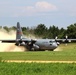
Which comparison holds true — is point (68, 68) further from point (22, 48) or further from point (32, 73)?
point (22, 48)

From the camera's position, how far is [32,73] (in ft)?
78.5

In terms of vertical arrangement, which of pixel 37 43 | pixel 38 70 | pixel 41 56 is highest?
pixel 37 43

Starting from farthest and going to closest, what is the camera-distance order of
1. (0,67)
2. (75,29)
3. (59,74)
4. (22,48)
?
(75,29) → (22,48) → (0,67) → (59,74)

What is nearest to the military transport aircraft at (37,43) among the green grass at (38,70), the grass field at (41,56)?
the grass field at (41,56)

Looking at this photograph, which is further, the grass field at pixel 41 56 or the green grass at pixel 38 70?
the grass field at pixel 41 56

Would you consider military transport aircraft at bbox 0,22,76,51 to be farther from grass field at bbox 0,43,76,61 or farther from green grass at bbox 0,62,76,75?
green grass at bbox 0,62,76,75

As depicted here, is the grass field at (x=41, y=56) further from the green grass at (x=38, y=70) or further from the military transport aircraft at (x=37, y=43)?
the military transport aircraft at (x=37, y=43)

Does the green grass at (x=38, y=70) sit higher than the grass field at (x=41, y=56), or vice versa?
the green grass at (x=38, y=70)

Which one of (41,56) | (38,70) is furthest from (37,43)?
(38,70)

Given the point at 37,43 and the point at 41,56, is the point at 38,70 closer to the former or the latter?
the point at 41,56

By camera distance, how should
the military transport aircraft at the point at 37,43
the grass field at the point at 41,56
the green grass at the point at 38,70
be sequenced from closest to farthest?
the green grass at the point at 38,70 → the grass field at the point at 41,56 → the military transport aircraft at the point at 37,43

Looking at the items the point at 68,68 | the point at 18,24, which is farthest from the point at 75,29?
the point at 68,68

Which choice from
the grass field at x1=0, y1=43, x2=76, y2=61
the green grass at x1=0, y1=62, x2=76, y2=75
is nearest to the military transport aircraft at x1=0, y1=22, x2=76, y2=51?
the grass field at x1=0, y1=43, x2=76, y2=61

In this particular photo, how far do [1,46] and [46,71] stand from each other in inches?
2892
